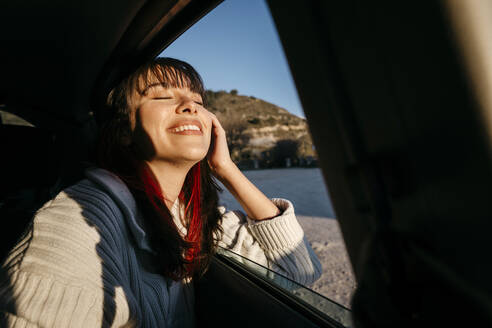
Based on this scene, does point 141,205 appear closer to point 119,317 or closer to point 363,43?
point 119,317

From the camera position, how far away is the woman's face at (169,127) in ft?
3.91

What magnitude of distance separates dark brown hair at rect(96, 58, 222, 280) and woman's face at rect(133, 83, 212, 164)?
0.19ft

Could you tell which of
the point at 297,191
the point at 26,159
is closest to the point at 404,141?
the point at 297,191

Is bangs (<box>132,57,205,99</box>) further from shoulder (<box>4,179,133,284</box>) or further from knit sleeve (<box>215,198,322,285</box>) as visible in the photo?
knit sleeve (<box>215,198,322,285</box>)

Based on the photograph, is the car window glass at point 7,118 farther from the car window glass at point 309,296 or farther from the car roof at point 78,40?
the car window glass at point 309,296

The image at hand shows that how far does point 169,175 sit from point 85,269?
70 centimetres

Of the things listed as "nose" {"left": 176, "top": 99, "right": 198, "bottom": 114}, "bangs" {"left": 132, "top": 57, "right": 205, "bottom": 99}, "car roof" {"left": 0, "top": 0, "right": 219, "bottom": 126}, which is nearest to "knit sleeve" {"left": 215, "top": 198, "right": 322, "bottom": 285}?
"nose" {"left": 176, "top": 99, "right": 198, "bottom": 114}

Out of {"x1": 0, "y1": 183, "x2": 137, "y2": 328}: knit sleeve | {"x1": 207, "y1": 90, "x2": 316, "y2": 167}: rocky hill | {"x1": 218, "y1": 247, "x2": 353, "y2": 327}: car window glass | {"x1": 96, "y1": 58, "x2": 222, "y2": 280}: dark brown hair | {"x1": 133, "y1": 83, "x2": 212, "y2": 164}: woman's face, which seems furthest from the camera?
{"x1": 207, "y1": 90, "x2": 316, "y2": 167}: rocky hill

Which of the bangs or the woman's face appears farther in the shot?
the bangs

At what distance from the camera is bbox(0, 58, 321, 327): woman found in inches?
25.5

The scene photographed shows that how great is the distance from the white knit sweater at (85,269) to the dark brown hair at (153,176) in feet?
0.25

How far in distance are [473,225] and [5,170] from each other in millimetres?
2826

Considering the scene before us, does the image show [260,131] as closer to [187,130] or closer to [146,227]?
[187,130]

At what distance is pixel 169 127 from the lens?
1.20 metres
